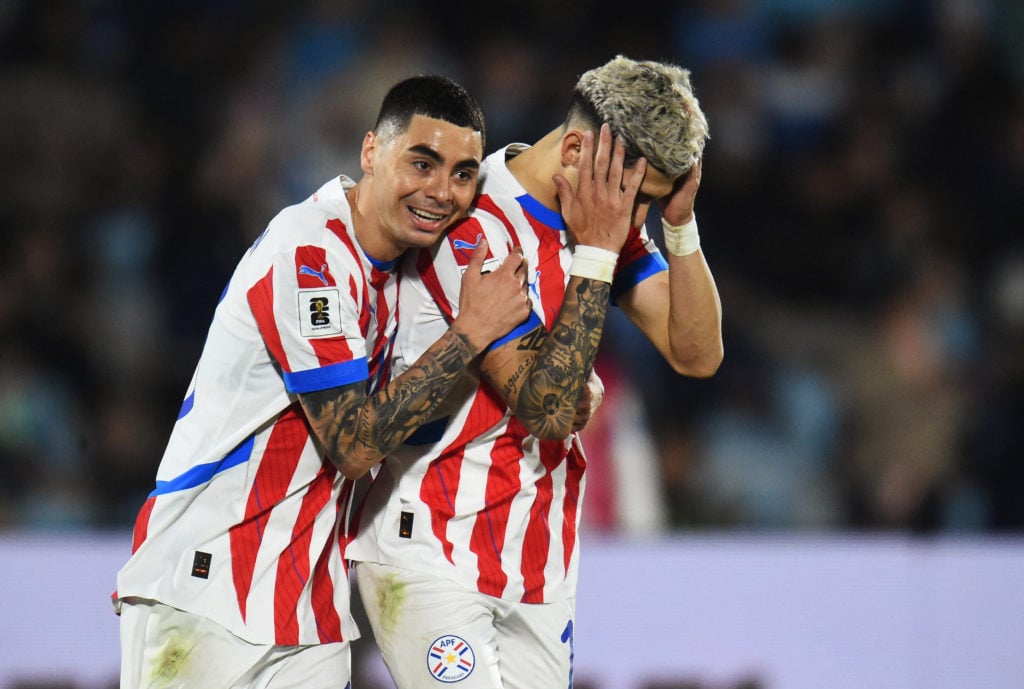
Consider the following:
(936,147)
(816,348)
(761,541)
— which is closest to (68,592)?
(761,541)

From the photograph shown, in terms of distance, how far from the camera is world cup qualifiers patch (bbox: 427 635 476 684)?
2961 mm

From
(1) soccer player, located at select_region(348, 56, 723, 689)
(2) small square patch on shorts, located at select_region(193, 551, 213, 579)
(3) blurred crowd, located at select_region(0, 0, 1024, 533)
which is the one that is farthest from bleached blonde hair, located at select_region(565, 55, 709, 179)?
(3) blurred crowd, located at select_region(0, 0, 1024, 533)

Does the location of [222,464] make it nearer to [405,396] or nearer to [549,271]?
[405,396]

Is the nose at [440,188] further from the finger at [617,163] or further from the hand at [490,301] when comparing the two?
the finger at [617,163]

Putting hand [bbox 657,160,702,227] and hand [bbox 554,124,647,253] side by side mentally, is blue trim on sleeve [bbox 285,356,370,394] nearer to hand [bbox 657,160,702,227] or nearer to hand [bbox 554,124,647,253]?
hand [bbox 554,124,647,253]

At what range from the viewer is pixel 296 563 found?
3051 mm

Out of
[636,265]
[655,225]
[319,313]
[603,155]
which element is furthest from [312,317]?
[655,225]

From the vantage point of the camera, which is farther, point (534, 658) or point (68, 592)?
point (68, 592)

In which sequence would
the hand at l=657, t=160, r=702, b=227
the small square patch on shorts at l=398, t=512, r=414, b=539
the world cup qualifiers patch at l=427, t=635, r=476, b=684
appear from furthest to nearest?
the hand at l=657, t=160, r=702, b=227 → the small square patch on shorts at l=398, t=512, r=414, b=539 → the world cup qualifiers patch at l=427, t=635, r=476, b=684

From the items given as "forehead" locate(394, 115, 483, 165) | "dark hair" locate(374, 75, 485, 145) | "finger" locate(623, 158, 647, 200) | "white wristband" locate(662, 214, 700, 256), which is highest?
"dark hair" locate(374, 75, 485, 145)

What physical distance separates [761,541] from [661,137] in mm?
2039

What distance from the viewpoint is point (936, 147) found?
710 centimetres

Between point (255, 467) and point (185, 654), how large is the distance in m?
0.47

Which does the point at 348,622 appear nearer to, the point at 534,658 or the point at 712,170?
the point at 534,658
